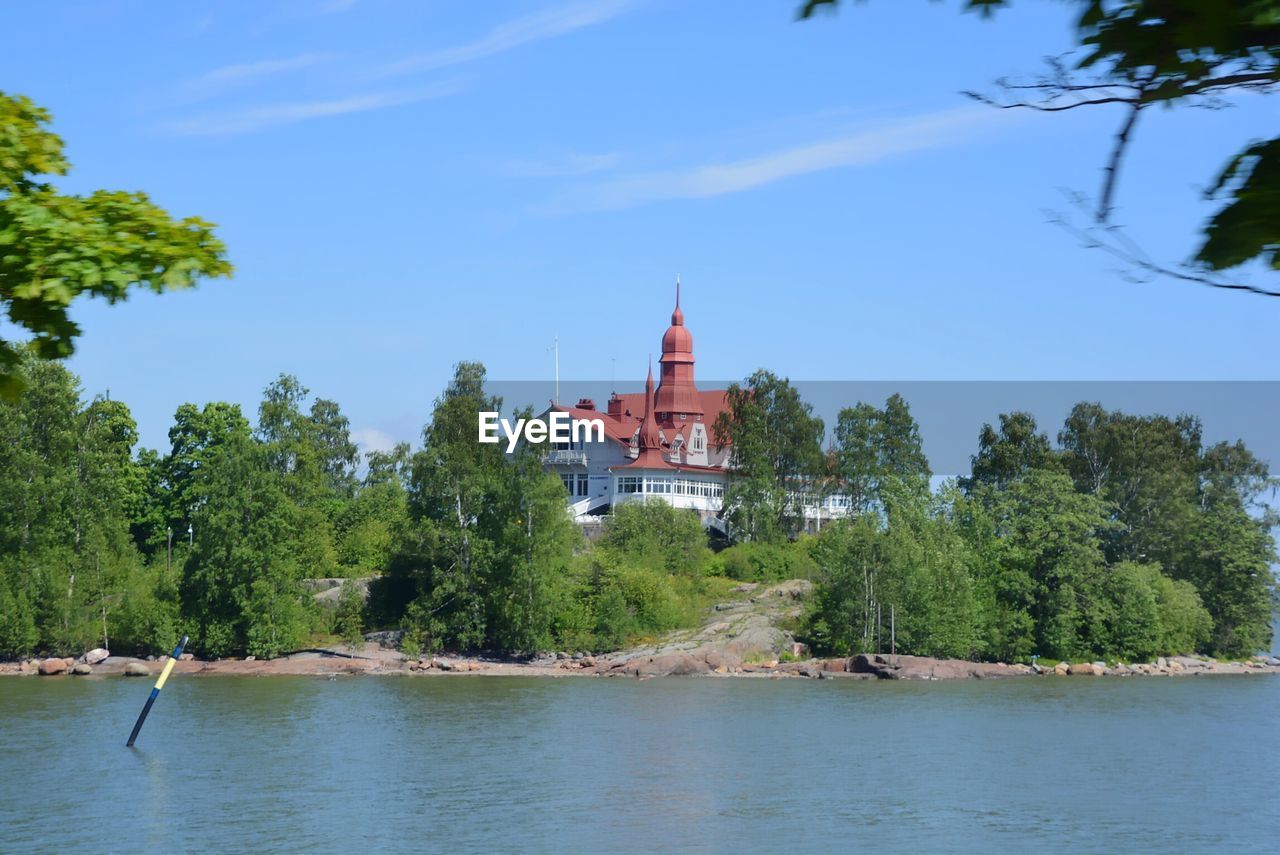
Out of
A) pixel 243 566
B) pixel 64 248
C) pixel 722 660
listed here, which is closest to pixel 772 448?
pixel 722 660

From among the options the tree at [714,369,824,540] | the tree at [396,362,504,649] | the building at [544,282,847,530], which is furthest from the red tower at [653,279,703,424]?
the tree at [396,362,504,649]

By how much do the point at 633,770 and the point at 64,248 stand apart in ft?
84.7

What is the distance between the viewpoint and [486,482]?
5875 cm

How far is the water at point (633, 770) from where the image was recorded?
24.1 meters

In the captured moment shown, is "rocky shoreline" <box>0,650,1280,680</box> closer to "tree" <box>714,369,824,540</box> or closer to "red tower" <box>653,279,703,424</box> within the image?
"tree" <box>714,369,824,540</box>

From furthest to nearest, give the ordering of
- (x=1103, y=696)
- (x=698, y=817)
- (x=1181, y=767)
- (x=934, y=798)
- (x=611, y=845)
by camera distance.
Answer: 1. (x=1103, y=696)
2. (x=1181, y=767)
3. (x=934, y=798)
4. (x=698, y=817)
5. (x=611, y=845)

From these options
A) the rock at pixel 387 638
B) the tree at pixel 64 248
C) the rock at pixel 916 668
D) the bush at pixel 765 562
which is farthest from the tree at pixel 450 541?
the tree at pixel 64 248

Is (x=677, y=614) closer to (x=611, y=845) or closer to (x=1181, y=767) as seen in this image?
(x=1181, y=767)

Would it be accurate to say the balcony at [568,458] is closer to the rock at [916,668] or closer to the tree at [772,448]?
the tree at [772,448]

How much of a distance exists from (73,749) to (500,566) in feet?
87.4

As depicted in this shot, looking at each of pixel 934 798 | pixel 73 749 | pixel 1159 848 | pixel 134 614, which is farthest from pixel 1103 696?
pixel 134 614

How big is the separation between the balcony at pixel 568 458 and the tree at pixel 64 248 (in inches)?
3028

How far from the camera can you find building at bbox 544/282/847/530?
80.0 metres

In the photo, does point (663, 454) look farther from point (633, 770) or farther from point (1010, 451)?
point (633, 770)
